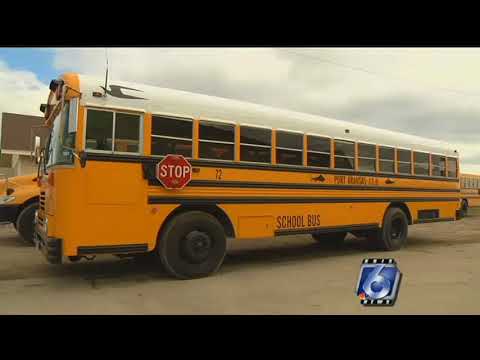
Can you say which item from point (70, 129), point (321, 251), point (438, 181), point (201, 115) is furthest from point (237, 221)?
point (438, 181)

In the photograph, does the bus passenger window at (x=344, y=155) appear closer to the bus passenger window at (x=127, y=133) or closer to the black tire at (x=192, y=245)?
the black tire at (x=192, y=245)

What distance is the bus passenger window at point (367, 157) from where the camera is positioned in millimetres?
8086

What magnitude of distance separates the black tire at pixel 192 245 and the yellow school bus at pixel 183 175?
14mm

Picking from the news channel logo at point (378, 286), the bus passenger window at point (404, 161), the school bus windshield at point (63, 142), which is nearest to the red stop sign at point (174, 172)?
the school bus windshield at point (63, 142)

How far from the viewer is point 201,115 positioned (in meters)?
5.89

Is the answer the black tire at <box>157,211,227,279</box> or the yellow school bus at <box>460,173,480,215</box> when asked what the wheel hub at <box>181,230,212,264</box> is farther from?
the yellow school bus at <box>460,173,480,215</box>

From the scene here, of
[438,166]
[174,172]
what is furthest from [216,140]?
[438,166]

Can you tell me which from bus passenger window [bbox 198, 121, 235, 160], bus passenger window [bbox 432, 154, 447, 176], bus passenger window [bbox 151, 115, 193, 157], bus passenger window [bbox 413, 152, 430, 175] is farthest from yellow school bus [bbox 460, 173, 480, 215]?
bus passenger window [bbox 151, 115, 193, 157]

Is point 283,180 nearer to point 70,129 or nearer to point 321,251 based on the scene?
point 321,251

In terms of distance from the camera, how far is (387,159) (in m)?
8.66

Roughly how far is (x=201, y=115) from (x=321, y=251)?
4.26 metres

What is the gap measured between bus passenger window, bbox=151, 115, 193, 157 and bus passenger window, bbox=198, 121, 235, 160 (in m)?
0.19

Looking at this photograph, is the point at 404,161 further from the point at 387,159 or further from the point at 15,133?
the point at 15,133

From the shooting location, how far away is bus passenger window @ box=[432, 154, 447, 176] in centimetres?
982
